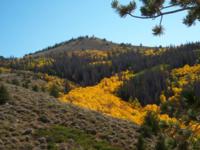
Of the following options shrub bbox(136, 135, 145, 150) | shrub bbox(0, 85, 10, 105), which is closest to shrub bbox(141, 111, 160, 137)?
shrub bbox(136, 135, 145, 150)

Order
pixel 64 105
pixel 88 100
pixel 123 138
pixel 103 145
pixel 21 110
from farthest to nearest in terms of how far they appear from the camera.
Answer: pixel 88 100 → pixel 64 105 → pixel 21 110 → pixel 123 138 → pixel 103 145

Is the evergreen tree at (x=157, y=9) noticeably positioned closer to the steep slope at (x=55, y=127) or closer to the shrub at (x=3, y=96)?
the steep slope at (x=55, y=127)

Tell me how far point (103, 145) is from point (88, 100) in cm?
14920

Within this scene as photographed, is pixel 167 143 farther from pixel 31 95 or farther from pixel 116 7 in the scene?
pixel 31 95

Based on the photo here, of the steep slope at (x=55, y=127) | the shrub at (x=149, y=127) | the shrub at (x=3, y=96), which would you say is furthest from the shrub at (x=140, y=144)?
the shrub at (x=3, y=96)

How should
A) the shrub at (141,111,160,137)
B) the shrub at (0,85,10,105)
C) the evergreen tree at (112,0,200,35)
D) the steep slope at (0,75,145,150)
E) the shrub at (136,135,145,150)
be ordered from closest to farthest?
the evergreen tree at (112,0,200,35)
the steep slope at (0,75,145,150)
the shrub at (136,135,145,150)
the shrub at (141,111,160,137)
the shrub at (0,85,10,105)

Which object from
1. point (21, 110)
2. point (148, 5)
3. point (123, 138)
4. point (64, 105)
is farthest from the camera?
point (64, 105)

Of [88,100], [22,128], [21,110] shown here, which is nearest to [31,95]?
[21,110]

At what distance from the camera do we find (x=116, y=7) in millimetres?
9914

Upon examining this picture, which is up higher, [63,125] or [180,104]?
[180,104]

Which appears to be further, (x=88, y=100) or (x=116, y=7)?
(x=88, y=100)

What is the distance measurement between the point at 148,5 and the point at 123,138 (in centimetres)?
4374

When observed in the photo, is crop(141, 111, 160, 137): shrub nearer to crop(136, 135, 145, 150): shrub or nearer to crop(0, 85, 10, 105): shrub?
crop(136, 135, 145, 150): shrub

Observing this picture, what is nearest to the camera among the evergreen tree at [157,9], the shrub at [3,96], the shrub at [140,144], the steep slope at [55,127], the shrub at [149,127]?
the evergreen tree at [157,9]
